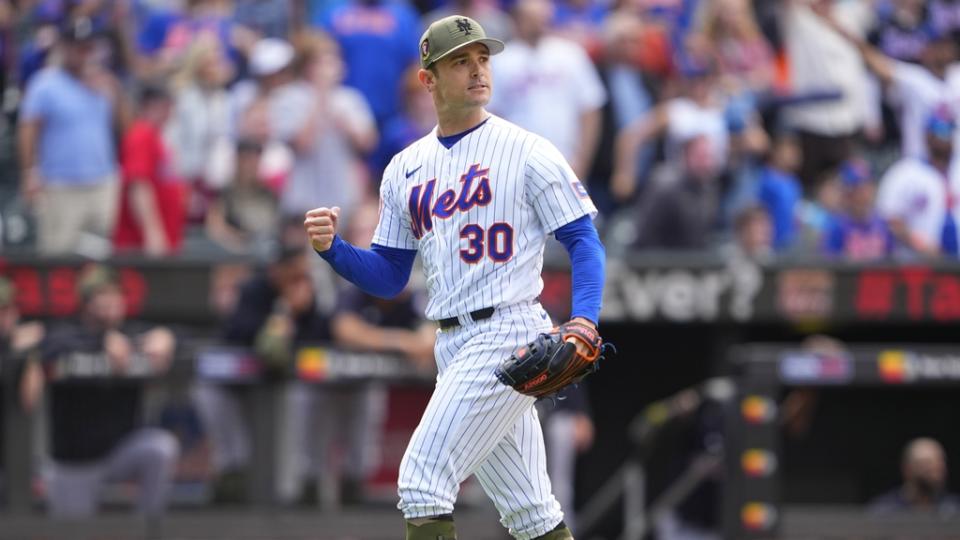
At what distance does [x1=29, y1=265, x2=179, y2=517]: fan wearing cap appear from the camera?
25.1ft

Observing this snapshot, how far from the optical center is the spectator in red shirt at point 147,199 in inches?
352

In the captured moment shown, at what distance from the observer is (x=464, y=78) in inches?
175

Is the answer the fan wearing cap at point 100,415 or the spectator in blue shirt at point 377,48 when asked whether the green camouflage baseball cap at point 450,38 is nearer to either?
the fan wearing cap at point 100,415

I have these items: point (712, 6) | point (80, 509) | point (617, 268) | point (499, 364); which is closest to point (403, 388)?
point (617, 268)

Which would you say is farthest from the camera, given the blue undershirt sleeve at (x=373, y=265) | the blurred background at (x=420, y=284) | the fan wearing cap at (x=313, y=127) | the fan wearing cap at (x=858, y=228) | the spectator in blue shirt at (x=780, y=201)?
the spectator in blue shirt at (x=780, y=201)

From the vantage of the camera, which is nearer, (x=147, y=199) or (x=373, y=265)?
(x=373, y=265)

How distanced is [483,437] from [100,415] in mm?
3917

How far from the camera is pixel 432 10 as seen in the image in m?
10.7

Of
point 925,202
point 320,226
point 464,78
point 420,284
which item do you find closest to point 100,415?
point 420,284

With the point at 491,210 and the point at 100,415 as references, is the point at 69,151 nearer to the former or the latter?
the point at 100,415

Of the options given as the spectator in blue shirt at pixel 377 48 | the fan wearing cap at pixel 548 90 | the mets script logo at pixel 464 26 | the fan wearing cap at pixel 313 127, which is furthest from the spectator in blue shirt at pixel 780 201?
the mets script logo at pixel 464 26

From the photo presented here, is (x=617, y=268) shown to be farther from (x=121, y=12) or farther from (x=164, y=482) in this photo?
(x=121, y=12)

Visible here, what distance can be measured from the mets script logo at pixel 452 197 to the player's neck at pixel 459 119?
0.15 m

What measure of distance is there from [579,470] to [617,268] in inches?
70.5
